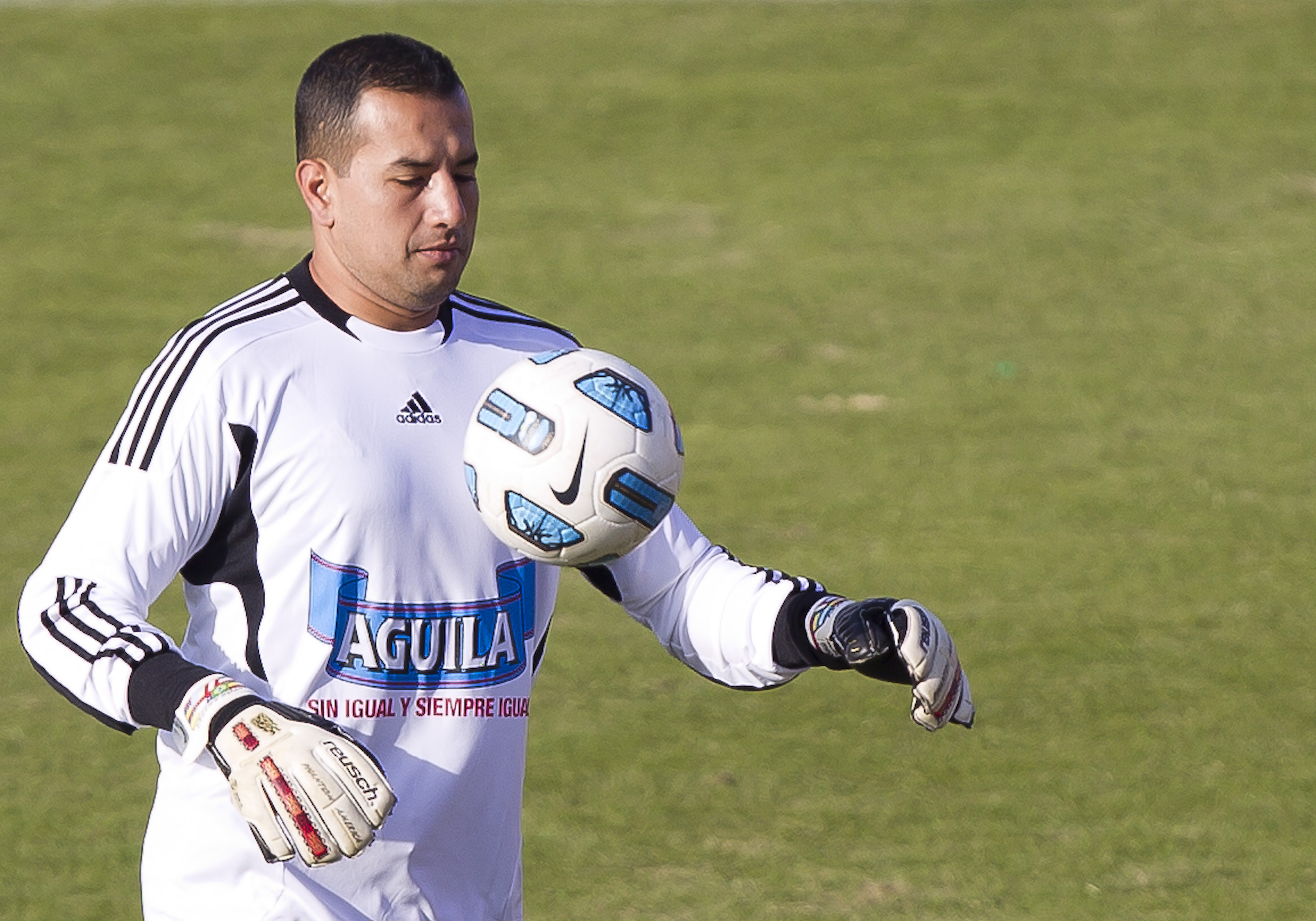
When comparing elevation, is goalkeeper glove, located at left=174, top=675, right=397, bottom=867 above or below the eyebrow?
below

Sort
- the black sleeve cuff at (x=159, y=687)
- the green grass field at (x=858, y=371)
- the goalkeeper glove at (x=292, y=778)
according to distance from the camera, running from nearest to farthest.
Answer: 1. the goalkeeper glove at (x=292, y=778)
2. the black sleeve cuff at (x=159, y=687)
3. the green grass field at (x=858, y=371)

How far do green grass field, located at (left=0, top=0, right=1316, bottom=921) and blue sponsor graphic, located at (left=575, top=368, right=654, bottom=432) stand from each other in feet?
11.1

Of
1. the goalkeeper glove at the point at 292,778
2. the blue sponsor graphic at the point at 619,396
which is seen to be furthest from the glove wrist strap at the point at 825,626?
the goalkeeper glove at the point at 292,778

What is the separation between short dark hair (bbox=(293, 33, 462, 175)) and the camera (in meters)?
4.00

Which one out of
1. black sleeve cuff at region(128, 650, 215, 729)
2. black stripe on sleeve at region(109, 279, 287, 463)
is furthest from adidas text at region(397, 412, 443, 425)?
black sleeve cuff at region(128, 650, 215, 729)

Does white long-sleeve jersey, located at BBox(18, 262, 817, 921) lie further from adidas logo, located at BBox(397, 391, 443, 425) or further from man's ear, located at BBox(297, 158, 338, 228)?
man's ear, located at BBox(297, 158, 338, 228)

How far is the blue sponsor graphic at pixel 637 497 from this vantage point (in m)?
3.95

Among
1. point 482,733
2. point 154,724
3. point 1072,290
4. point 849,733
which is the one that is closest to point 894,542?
point 849,733

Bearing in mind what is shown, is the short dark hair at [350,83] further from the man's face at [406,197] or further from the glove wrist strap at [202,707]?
the glove wrist strap at [202,707]

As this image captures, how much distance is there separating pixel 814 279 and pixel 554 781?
811cm

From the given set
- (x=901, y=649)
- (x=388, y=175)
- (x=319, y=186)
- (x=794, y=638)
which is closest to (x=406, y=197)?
(x=388, y=175)

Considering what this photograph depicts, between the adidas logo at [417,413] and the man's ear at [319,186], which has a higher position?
the man's ear at [319,186]

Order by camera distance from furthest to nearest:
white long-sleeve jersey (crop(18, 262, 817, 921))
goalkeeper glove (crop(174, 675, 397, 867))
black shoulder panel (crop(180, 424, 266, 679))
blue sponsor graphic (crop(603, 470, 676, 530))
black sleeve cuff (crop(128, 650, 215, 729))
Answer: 1. blue sponsor graphic (crop(603, 470, 676, 530))
2. black shoulder panel (crop(180, 424, 266, 679))
3. white long-sleeve jersey (crop(18, 262, 817, 921))
4. black sleeve cuff (crop(128, 650, 215, 729))
5. goalkeeper glove (crop(174, 675, 397, 867))

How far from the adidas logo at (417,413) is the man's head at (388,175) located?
0.60ft
